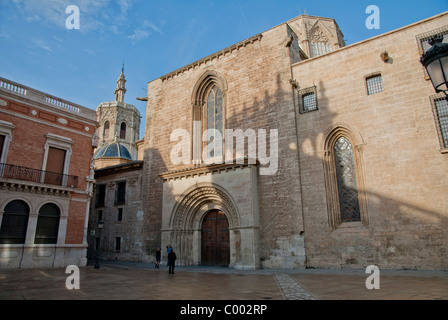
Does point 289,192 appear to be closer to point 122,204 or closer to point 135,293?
point 135,293

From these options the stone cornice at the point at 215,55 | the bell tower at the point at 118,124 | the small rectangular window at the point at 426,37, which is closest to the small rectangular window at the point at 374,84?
the small rectangular window at the point at 426,37

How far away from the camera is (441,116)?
1246 centimetres

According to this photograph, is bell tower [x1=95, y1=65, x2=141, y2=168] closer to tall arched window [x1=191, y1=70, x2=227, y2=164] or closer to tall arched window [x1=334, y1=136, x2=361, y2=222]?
tall arched window [x1=191, y1=70, x2=227, y2=164]

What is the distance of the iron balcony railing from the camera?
50.0ft

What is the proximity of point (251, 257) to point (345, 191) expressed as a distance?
5583 millimetres

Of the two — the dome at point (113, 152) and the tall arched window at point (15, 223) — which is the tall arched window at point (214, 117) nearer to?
the tall arched window at point (15, 223)

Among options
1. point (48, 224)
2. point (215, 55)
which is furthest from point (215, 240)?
point (215, 55)

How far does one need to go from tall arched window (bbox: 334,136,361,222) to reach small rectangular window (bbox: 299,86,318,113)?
7.67 feet

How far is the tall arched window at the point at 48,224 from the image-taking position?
1617 cm

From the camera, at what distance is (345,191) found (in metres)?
14.3

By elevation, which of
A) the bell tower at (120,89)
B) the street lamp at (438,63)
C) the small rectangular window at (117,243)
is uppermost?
the bell tower at (120,89)

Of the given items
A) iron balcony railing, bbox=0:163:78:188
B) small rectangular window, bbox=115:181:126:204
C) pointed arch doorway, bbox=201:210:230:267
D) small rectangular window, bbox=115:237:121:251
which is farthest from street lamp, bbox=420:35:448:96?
small rectangular window, bbox=115:237:121:251

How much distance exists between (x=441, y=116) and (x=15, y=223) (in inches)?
812
